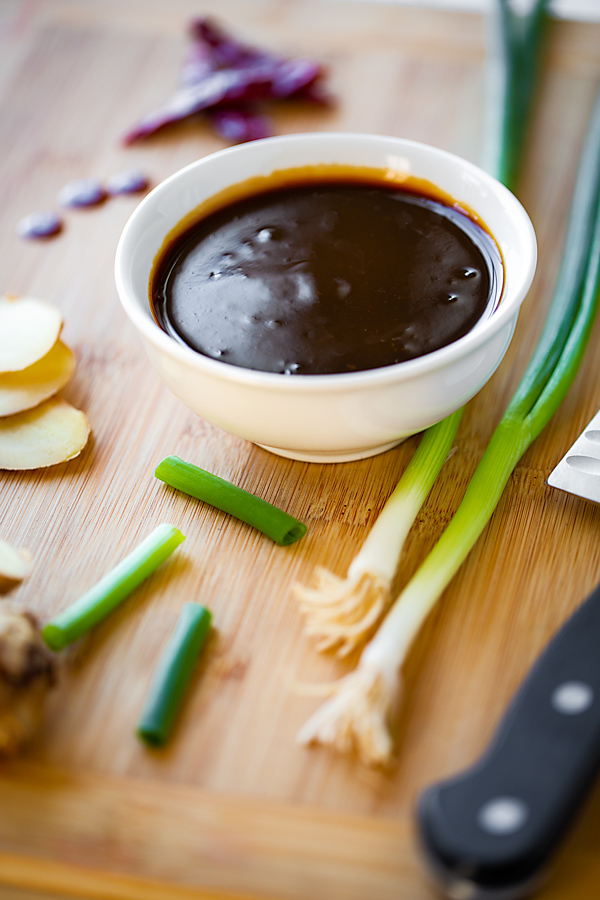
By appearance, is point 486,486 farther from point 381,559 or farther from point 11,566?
point 11,566

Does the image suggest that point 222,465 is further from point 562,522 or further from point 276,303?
point 562,522

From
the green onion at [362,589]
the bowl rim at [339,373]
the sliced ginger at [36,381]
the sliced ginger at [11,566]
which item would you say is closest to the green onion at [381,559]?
the green onion at [362,589]

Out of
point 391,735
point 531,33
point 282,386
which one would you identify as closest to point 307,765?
point 391,735

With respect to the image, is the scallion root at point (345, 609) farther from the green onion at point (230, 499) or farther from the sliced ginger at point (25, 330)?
the sliced ginger at point (25, 330)

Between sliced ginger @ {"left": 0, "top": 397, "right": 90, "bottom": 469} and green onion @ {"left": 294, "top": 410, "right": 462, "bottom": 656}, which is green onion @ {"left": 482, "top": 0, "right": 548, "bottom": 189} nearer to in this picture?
green onion @ {"left": 294, "top": 410, "right": 462, "bottom": 656}

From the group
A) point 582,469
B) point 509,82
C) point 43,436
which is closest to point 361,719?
point 582,469

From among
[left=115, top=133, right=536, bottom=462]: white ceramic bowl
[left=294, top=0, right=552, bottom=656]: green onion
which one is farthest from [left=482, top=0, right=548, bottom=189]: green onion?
[left=115, top=133, right=536, bottom=462]: white ceramic bowl
